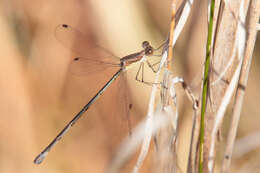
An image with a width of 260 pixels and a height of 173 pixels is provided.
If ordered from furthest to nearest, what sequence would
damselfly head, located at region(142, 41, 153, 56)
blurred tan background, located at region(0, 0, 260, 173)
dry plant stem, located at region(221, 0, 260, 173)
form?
blurred tan background, located at region(0, 0, 260, 173) < damselfly head, located at region(142, 41, 153, 56) < dry plant stem, located at region(221, 0, 260, 173)

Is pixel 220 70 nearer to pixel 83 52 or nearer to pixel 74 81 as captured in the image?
pixel 83 52

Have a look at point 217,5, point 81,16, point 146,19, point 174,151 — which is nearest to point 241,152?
point 174,151

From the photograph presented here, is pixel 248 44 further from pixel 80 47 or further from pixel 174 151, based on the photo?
pixel 80 47

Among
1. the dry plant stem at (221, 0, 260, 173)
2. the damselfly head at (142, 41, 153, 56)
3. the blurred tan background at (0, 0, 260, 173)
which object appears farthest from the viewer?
the blurred tan background at (0, 0, 260, 173)

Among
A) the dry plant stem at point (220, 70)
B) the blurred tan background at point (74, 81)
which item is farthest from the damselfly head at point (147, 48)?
the dry plant stem at point (220, 70)

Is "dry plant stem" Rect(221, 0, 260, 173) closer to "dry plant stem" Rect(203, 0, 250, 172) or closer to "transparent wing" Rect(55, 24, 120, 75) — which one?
"dry plant stem" Rect(203, 0, 250, 172)

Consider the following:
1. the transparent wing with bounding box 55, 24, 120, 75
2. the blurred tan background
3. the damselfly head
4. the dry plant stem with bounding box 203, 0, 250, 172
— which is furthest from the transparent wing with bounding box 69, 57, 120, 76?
the dry plant stem with bounding box 203, 0, 250, 172

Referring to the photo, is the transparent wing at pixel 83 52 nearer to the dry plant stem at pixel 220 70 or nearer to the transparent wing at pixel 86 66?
the transparent wing at pixel 86 66
